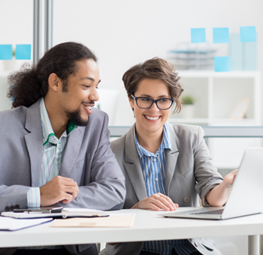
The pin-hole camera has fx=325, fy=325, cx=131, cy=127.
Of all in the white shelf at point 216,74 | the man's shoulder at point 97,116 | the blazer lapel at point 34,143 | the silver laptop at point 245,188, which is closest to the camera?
the silver laptop at point 245,188

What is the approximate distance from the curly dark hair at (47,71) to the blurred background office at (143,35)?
30.2 inches

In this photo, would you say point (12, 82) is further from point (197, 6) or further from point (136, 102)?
point (197, 6)

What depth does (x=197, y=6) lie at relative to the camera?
2.51 metres

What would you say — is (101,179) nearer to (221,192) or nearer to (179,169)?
(179,169)

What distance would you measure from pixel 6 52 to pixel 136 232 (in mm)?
2055

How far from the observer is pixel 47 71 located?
1692mm

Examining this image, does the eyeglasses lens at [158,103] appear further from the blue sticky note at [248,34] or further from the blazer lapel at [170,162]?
the blue sticky note at [248,34]

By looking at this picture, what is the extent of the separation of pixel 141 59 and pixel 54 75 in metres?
1.06

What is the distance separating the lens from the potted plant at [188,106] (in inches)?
103

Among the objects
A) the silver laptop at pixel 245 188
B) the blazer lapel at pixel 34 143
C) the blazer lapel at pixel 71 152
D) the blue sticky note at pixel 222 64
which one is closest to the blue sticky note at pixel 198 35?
the blue sticky note at pixel 222 64

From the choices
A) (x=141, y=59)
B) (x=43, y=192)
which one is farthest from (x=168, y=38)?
(x=43, y=192)

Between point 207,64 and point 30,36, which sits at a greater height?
point 30,36

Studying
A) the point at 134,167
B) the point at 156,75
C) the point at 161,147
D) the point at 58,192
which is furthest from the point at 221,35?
the point at 58,192

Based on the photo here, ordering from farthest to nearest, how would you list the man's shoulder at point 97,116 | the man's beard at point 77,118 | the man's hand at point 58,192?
the man's shoulder at point 97,116
the man's beard at point 77,118
the man's hand at point 58,192
